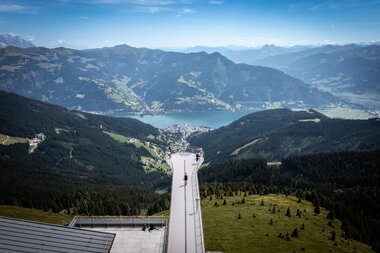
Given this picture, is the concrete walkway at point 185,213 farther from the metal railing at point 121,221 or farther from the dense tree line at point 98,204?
the dense tree line at point 98,204

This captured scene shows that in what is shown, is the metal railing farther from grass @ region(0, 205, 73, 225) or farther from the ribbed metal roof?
grass @ region(0, 205, 73, 225)

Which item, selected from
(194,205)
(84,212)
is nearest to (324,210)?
(194,205)

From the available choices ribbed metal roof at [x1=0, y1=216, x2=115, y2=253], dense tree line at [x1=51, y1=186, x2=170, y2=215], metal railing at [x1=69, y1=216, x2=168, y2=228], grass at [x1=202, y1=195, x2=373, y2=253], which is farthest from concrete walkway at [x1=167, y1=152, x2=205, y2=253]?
dense tree line at [x1=51, y1=186, x2=170, y2=215]

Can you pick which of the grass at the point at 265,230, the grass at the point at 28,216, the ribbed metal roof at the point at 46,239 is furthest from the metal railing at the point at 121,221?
the grass at the point at 28,216

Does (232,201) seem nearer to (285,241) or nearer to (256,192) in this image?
(256,192)

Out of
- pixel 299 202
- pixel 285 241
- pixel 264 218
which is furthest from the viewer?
pixel 299 202

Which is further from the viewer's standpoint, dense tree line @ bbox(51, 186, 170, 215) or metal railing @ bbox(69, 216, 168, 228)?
dense tree line @ bbox(51, 186, 170, 215)

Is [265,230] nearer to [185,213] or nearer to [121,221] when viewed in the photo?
[185,213]
